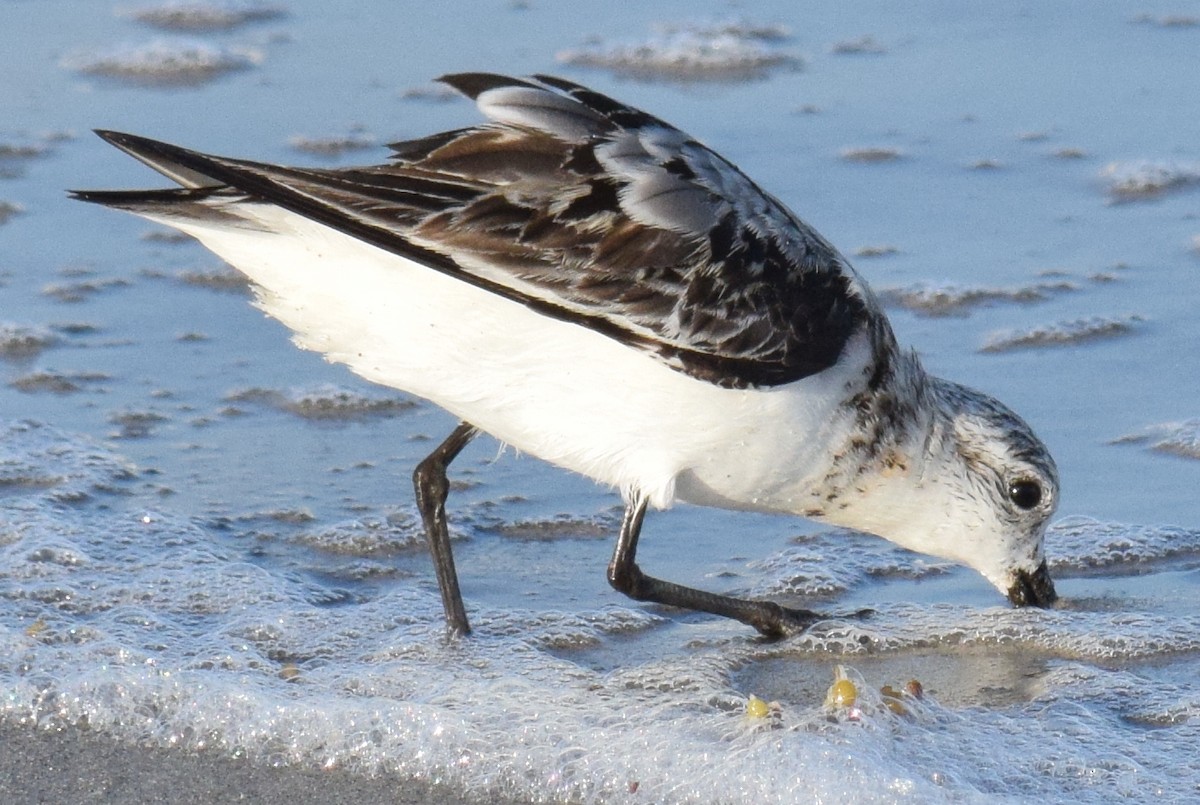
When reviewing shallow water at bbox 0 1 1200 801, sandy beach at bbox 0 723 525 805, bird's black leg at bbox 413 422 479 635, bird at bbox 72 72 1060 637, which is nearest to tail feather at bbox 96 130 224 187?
bird at bbox 72 72 1060 637

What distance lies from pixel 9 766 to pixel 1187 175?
5955 mm

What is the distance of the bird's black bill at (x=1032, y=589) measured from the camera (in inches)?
237

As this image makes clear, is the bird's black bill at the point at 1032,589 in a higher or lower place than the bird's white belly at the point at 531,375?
lower

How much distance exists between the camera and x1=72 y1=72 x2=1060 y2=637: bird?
5.25 m

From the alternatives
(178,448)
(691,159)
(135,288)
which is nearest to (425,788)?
(691,159)

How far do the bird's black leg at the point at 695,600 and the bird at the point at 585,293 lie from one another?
0.02 m

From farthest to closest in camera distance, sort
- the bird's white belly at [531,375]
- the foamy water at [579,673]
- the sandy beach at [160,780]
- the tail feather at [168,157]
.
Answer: the bird's white belly at [531,375] < the tail feather at [168,157] < the foamy water at [579,673] < the sandy beach at [160,780]

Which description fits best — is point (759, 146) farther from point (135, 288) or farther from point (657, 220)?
point (657, 220)

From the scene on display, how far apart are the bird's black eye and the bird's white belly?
63 cm

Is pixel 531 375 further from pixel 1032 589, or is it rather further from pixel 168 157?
pixel 1032 589

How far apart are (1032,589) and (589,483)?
1.59 meters

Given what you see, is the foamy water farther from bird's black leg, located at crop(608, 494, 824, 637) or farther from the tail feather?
the tail feather

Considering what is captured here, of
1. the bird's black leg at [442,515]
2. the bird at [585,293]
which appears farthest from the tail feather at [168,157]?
the bird's black leg at [442,515]

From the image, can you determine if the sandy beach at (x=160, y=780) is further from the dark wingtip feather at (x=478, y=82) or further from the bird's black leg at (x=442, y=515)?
the dark wingtip feather at (x=478, y=82)
